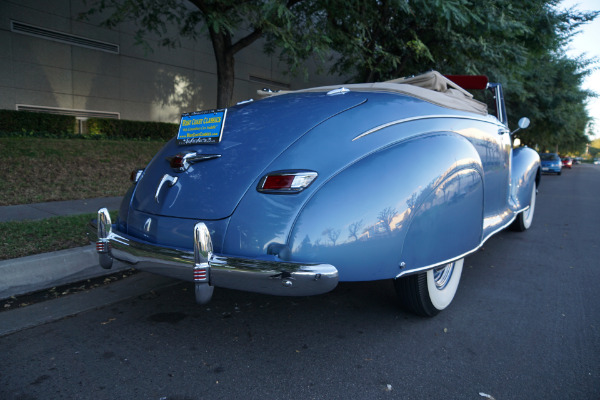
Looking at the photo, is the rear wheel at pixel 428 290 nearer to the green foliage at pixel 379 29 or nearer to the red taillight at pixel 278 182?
the red taillight at pixel 278 182

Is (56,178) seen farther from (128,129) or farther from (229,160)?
(229,160)

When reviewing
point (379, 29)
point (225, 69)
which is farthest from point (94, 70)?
point (379, 29)

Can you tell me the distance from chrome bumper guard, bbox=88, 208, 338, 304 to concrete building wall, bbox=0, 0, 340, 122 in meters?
10.6

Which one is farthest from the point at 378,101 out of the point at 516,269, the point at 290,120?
the point at 516,269

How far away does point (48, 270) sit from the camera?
3430 millimetres

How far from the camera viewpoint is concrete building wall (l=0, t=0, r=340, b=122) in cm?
1096

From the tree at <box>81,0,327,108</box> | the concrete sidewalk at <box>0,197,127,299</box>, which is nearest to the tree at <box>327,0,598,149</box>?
the tree at <box>81,0,327,108</box>

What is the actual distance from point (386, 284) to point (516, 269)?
1463mm

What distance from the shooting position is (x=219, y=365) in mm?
2211

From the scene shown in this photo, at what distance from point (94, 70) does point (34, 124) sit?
335cm

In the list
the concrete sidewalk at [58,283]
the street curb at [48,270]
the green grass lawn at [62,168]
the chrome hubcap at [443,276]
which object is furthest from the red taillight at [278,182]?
the green grass lawn at [62,168]

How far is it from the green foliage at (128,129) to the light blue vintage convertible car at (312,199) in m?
8.84

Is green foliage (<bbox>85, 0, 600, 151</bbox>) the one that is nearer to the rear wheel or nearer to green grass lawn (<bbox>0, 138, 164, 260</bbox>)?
green grass lawn (<bbox>0, 138, 164, 260</bbox>)

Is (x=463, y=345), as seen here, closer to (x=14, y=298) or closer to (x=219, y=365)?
(x=219, y=365)
